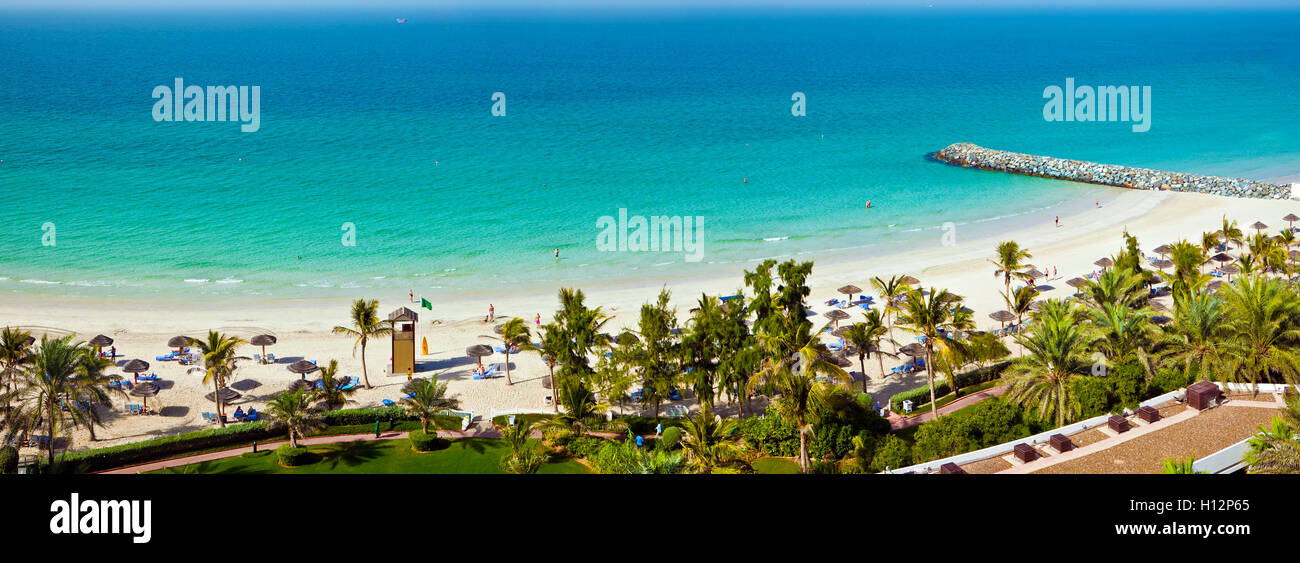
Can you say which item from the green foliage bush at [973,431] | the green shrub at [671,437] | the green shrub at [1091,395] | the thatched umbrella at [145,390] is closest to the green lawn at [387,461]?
the green shrub at [671,437]

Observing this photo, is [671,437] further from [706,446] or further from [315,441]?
[315,441]

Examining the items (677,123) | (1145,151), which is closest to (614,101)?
(677,123)

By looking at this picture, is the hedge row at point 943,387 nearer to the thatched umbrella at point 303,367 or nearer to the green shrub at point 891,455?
the green shrub at point 891,455

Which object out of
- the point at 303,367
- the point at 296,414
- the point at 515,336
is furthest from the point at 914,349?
the point at 303,367

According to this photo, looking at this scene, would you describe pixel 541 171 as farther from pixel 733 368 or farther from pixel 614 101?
pixel 733 368

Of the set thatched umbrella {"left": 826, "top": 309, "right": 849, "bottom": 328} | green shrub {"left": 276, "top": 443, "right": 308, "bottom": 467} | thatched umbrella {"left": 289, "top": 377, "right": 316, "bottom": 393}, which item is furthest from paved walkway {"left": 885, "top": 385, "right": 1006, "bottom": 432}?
thatched umbrella {"left": 289, "top": 377, "right": 316, "bottom": 393}

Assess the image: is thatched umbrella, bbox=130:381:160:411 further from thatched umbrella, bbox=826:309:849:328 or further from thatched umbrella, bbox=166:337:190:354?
thatched umbrella, bbox=826:309:849:328
